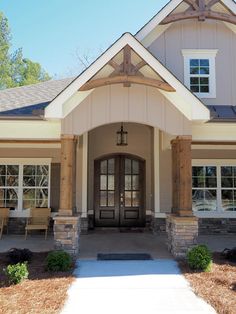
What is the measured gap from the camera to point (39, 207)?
12883mm

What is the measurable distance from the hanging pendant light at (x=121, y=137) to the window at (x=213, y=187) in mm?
2462

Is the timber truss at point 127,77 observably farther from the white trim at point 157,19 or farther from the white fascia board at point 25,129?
the white trim at point 157,19

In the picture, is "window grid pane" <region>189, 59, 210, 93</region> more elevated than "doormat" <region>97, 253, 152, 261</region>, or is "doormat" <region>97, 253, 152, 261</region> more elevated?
"window grid pane" <region>189, 59, 210, 93</region>

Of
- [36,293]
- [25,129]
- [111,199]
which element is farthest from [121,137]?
[36,293]

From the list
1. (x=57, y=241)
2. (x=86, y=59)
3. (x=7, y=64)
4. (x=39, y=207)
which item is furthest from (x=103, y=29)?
(x=57, y=241)

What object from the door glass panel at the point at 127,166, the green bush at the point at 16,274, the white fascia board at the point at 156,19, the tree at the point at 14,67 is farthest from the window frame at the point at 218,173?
the tree at the point at 14,67

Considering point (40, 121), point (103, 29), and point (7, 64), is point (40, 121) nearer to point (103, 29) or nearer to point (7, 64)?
point (103, 29)

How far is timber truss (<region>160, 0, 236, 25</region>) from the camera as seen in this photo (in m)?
11.7

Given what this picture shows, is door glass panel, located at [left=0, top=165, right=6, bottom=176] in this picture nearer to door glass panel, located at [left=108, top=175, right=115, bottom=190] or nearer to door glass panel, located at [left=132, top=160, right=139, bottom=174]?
door glass panel, located at [left=108, top=175, right=115, bottom=190]

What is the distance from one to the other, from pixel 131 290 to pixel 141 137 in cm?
768

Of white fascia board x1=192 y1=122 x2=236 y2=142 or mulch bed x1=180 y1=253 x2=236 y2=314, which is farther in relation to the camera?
white fascia board x1=192 y1=122 x2=236 y2=142

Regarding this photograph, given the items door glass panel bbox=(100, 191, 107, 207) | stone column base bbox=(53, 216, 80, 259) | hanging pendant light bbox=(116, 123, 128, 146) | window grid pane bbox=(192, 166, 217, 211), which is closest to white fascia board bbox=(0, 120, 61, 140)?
stone column base bbox=(53, 216, 80, 259)

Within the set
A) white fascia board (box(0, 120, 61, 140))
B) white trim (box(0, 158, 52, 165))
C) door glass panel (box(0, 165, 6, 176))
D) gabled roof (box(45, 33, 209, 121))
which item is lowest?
door glass panel (box(0, 165, 6, 176))

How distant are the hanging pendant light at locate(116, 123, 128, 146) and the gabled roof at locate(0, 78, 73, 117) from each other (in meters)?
2.45
